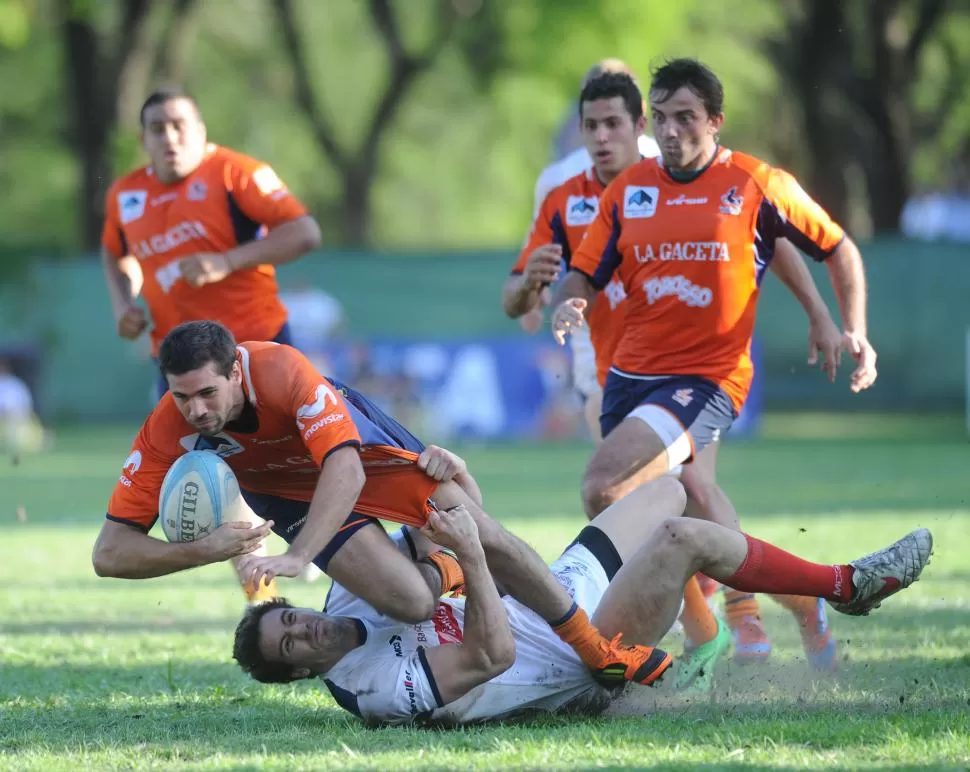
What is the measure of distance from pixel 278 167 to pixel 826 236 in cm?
3099

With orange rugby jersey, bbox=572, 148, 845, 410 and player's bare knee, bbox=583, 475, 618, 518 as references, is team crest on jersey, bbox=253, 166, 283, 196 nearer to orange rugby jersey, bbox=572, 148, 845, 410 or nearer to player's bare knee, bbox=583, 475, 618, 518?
orange rugby jersey, bbox=572, 148, 845, 410

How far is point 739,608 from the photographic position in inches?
263

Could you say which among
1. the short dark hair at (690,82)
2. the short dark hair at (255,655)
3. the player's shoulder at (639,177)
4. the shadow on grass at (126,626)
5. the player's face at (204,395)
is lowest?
the shadow on grass at (126,626)

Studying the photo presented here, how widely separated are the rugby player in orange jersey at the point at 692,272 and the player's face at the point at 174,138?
2.46 meters

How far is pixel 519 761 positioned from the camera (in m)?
4.59

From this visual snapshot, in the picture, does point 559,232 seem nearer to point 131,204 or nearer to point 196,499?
point 131,204

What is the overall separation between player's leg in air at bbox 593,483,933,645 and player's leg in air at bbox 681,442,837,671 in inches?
27.3

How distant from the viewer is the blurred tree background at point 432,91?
89.1ft

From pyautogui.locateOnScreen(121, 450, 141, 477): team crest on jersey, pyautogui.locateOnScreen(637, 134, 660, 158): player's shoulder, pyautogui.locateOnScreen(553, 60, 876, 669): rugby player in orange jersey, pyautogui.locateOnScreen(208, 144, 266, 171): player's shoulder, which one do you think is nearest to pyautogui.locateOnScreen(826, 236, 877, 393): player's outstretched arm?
pyautogui.locateOnScreen(553, 60, 876, 669): rugby player in orange jersey

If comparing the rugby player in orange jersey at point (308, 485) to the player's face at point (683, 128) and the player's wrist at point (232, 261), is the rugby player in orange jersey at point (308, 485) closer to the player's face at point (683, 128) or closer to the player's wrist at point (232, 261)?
the player's face at point (683, 128)

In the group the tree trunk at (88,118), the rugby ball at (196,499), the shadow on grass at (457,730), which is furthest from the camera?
the tree trunk at (88,118)

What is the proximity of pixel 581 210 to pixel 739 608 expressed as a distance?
2.14 m

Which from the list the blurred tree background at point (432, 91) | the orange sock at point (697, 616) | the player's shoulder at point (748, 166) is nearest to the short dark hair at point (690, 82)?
the player's shoulder at point (748, 166)

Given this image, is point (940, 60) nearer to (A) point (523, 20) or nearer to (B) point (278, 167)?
(A) point (523, 20)
